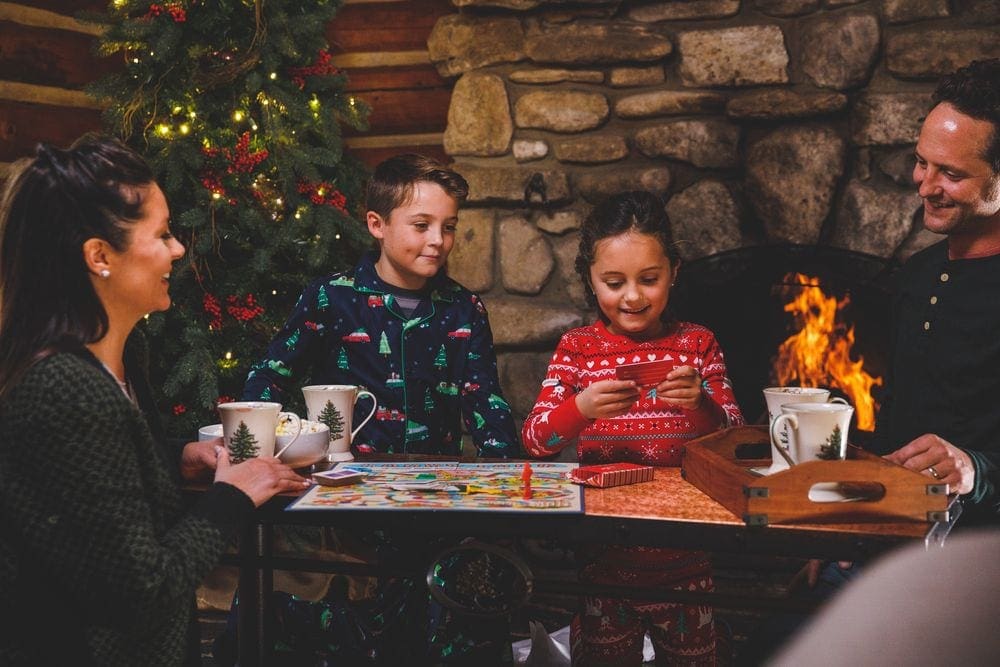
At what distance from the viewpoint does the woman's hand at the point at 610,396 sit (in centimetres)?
179

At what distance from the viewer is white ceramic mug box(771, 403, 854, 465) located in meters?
1.48

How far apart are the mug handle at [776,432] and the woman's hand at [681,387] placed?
0.95 ft

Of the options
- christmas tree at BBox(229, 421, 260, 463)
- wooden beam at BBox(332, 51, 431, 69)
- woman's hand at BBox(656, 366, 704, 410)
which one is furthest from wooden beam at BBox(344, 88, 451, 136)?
christmas tree at BBox(229, 421, 260, 463)

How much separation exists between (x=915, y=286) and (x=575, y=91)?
1561 mm

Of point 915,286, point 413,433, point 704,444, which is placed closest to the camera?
point 704,444

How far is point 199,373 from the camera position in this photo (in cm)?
323

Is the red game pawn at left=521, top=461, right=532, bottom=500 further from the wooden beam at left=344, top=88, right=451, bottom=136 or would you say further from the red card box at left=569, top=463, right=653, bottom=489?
the wooden beam at left=344, top=88, right=451, bottom=136

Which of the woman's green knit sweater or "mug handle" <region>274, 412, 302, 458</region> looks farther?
"mug handle" <region>274, 412, 302, 458</region>

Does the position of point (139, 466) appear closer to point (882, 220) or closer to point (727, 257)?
point (727, 257)

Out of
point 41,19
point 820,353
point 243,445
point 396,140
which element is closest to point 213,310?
point 396,140

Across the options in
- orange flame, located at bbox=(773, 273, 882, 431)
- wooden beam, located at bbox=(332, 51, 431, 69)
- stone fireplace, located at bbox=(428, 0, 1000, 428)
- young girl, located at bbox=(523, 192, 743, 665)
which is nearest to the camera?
young girl, located at bbox=(523, 192, 743, 665)

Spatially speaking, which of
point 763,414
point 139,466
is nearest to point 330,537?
point 763,414

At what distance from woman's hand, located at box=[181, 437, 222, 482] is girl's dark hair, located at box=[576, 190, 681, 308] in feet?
3.27

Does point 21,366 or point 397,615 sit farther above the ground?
point 21,366
